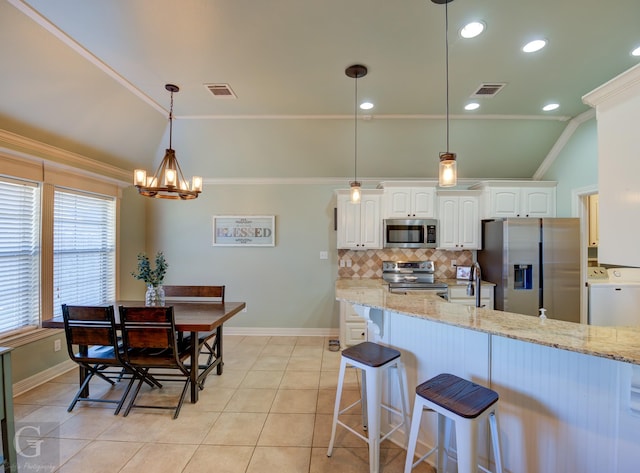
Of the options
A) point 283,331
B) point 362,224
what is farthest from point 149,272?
point 362,224

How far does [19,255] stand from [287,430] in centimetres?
311

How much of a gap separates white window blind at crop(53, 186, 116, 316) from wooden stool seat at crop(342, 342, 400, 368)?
343cm

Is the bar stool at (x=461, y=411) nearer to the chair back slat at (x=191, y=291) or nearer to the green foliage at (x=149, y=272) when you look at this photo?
the chair back slat at (x=191, y=291)

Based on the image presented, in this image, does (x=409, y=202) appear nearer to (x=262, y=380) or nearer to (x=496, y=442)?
(x=262, y=380)

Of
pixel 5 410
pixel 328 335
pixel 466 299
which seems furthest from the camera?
pixel 328 335

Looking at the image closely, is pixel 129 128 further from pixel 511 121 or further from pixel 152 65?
pixel 511 121

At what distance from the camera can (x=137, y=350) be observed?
268 centimetres

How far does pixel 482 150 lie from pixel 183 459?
15.6ft

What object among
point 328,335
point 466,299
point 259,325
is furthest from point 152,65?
point 466,299

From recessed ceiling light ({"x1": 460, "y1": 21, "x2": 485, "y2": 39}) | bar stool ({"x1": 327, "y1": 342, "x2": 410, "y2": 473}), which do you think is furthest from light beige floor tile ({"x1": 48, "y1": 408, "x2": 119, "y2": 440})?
recessed ceiling light ({"x1": 460, "y1": 21, "x2": 485, "y2": 39})

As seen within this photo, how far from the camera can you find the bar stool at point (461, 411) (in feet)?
4.21

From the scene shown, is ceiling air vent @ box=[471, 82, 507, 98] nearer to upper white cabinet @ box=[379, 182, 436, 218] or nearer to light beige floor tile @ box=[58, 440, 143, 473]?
upper white cabinet @ box=[379, 182, 436, 218]

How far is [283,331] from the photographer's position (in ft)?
14.8

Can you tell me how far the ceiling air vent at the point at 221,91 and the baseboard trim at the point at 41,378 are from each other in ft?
11.3
